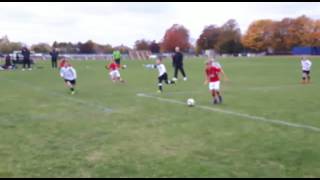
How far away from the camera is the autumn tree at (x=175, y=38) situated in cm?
16100

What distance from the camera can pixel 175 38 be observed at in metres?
162

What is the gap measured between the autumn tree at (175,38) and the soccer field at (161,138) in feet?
474

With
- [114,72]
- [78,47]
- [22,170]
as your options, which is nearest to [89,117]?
[22,170]

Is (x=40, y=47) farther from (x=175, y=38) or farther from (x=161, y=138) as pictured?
(x=161, y=138)

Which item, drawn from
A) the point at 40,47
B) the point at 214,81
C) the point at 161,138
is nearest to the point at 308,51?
the point at 40,47

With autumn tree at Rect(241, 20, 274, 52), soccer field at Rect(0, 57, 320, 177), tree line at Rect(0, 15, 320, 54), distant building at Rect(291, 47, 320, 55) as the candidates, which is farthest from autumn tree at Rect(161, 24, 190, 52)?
soccer field at Rect(0, 57, 320, 177)

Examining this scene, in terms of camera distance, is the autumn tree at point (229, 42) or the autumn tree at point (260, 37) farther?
→ the autumn tree at point (229, 42)

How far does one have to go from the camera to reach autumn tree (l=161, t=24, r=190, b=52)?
161000 millimetres

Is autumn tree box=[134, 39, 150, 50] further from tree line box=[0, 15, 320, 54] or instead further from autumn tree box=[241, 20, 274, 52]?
autumn tree box=[241, 20, 274, 52]

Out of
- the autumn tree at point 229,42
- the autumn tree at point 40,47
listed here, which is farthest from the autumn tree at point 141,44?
the autumn tree at point 40,47

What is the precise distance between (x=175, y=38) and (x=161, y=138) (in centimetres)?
15308

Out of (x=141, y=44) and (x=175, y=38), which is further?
(x=141, y=44)

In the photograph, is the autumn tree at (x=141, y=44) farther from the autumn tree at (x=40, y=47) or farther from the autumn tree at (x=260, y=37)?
the autumn tree at (x=260, y=37)

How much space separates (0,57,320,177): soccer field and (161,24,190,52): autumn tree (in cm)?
14446
